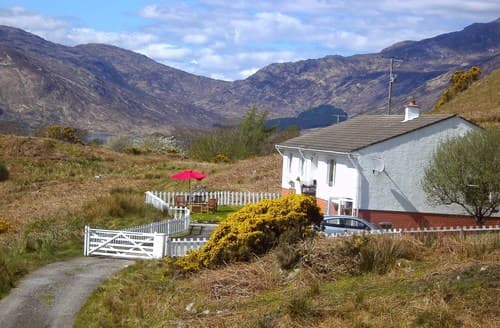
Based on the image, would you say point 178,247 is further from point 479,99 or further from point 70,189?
point 479,99

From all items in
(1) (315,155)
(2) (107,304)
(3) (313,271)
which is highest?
(1) (315,155)

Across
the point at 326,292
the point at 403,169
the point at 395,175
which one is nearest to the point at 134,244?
the point at 326,292

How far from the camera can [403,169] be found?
2603cm

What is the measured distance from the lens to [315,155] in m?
30.0

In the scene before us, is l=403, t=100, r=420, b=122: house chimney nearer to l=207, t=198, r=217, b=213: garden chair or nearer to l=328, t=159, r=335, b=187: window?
l=328, t=159, r=335, b=187: window

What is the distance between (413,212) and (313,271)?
42.7ft

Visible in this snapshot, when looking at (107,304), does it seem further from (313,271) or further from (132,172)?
(132,172)

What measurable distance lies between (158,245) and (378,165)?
1004cm

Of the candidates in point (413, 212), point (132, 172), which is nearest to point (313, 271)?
point (413, 212)

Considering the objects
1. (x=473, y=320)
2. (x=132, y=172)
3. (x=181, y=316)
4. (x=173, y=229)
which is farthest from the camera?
(x=132, y=172)

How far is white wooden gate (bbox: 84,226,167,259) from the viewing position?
1944 centimetres

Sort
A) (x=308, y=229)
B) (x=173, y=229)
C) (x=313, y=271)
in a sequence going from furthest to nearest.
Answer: (x=173, y=229) → (x=308, y=229) → (x=313, y=271)

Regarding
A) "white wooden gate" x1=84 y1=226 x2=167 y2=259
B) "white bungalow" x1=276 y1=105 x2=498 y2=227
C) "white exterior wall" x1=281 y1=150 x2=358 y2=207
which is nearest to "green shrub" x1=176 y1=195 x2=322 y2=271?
"white wooden gate" x1=84 y1=226 x2=167 y2=259

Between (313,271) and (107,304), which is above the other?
(313,271)
